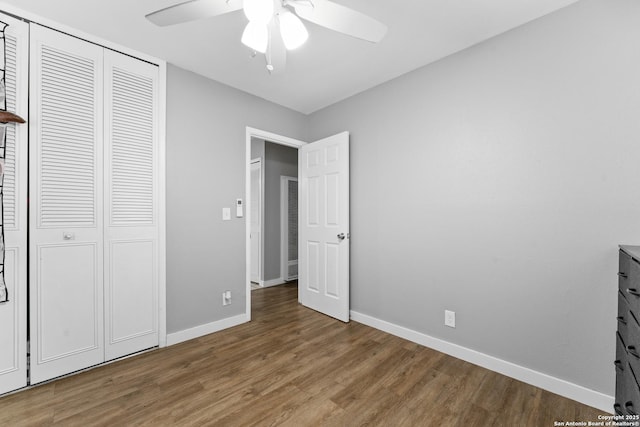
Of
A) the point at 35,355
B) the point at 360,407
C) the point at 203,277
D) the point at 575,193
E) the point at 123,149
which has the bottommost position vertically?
the point at 360,407

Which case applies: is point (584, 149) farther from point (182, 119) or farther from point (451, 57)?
point (182, 119)

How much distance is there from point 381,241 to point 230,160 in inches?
70.6

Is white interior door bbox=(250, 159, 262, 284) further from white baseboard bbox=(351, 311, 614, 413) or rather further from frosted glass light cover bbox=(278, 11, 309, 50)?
frosted glass light cover bbox=(278, 11, 309, 50)

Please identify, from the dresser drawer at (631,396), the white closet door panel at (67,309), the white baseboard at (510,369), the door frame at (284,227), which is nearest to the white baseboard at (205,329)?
the white closet door panel at (67,309)

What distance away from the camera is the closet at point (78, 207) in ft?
6.06

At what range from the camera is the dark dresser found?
3.94 ft

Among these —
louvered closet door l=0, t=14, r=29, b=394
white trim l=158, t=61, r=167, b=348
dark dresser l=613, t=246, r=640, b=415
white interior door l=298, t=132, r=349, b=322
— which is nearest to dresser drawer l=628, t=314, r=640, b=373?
dark dresser l=613, t=246, r=640, b=415

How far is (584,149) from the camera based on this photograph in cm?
175

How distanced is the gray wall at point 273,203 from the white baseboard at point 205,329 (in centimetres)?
162

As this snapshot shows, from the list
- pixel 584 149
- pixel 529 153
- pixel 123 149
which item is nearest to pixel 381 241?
pixel 529 153

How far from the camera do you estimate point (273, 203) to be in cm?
472

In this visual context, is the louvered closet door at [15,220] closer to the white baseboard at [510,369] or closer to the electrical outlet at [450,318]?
the white baseboard at [510,369]

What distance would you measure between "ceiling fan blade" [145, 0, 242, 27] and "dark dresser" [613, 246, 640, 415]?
218 centimetres

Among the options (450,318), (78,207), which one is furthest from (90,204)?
(450,318)
